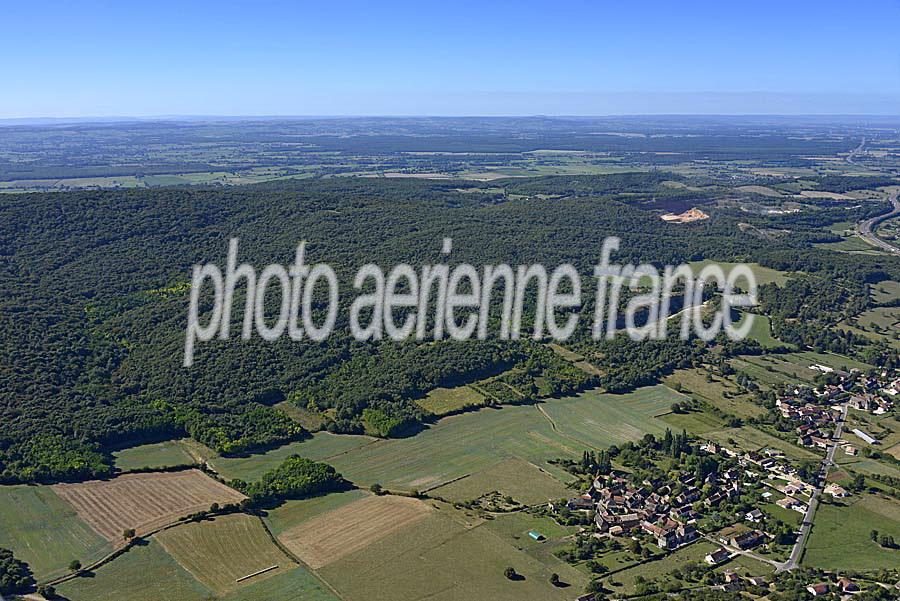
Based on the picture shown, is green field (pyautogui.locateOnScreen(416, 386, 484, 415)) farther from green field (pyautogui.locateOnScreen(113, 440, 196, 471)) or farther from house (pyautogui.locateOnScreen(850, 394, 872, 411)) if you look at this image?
house (pyautogui.locateOnScreen(850, 394, 872, 411))

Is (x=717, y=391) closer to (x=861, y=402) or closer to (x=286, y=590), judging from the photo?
(x=861, y=402)

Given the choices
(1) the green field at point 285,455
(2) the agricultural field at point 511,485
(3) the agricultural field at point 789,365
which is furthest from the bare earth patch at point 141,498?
(3) the agricultural field at point 789,365

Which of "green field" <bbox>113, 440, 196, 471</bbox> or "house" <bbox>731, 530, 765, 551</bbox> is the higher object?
"green field" <bbox>113, 440, 196, 471</bbox>

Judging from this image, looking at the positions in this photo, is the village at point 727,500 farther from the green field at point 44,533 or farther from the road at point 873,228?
the road at point 873,228

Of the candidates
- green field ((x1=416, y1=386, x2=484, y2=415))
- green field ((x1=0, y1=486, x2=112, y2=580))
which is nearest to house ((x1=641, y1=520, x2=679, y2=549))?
green field ((x1=416, y1=386, x2=484, y2=415))

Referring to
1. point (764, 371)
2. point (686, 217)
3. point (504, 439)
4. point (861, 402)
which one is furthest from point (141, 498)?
point (686, 217)

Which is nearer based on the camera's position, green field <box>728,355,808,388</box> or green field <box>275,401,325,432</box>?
green field <box>275,401,325,432</box>

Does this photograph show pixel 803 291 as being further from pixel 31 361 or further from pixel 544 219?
pixel 31 361
